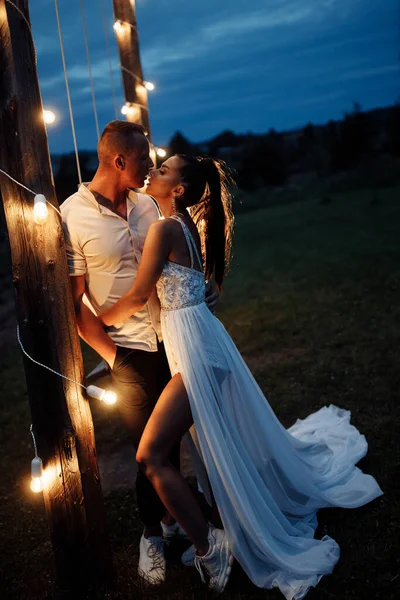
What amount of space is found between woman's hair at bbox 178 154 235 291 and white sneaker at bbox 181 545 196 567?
1.43 m

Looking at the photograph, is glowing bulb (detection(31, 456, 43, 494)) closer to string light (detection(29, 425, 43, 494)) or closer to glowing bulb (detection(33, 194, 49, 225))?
string light (detection(29, 425, 43, 494))

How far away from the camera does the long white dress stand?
8.46ft

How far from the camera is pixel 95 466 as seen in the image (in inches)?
102

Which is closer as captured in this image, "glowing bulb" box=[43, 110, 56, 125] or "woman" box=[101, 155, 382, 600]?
"glowing bulb" box=[43, 110, 56, 125]

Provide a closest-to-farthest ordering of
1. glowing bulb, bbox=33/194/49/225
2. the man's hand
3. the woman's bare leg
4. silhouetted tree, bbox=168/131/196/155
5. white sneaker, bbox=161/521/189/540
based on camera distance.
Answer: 1. glowing bulb, bbox=33/194/49/225
2. the woman's bare leg
3. the man's hand
4. white sneaker, bbox=161/521/189/540
5. silhouetted tree, bbox=168/131/196/155

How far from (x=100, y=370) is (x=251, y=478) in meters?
0.97

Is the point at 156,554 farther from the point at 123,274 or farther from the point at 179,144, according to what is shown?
the point at 179,144

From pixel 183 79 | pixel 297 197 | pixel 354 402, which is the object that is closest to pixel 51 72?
pixel 297 197

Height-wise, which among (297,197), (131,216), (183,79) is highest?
(183,79)

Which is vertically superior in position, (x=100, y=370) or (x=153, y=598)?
(x=100, y=370)

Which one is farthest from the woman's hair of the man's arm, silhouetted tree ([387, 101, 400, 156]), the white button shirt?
silhouetted tree ([387, 101, 400, 156])

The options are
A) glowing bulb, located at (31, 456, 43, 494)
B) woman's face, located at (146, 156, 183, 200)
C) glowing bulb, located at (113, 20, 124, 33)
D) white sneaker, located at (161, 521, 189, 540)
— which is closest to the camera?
glowing bulb, located at (31, 456, 43, 494)

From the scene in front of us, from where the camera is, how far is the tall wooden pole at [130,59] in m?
4.76

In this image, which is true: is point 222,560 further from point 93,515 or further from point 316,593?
point 93,515
